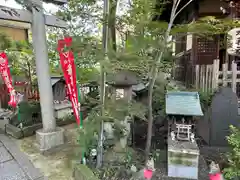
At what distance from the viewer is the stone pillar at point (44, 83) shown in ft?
12.0

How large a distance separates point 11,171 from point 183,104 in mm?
3236

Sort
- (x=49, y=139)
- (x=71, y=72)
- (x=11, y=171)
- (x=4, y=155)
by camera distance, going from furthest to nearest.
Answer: (x=49, y=139) → (x=4, y=155) → (x=11, y=171) → (x=71, y=72)

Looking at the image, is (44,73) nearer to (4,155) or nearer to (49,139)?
(49,139)

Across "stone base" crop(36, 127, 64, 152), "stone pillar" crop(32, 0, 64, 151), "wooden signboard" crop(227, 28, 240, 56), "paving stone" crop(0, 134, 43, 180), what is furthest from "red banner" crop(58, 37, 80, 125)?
"wooden signboard" crop(227, 28, 240, 56)

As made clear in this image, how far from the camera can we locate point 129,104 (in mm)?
2828

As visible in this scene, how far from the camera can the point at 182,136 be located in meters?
3.13

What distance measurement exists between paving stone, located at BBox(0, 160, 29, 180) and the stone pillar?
595 millimetres

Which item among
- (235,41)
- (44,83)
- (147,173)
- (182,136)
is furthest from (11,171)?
(235,41)

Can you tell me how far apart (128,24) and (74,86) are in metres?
1.29

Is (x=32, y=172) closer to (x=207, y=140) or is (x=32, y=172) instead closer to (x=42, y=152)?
(x=42, y=152)

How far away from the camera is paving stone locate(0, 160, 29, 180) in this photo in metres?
2.91

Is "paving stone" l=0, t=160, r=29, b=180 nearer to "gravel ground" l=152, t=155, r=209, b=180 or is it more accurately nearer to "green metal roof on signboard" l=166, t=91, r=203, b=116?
"gravel ground" l=152, t=155, r=209, b=180

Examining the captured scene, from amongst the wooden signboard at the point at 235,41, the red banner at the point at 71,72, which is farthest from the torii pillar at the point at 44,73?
the wooden signboard at the point at 235,41

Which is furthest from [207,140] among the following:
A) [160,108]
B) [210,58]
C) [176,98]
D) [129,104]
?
[210,58]
